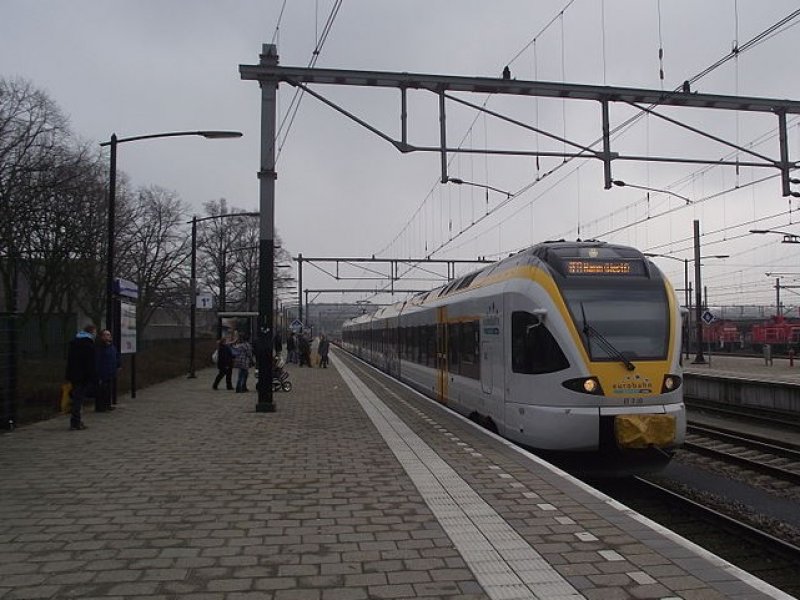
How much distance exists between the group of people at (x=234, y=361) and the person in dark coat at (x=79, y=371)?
7.45 m

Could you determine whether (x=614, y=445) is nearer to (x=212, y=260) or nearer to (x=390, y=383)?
(x=390, y=383)

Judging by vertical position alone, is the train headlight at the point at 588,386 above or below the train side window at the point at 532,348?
below

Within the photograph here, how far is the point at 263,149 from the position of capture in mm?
14438

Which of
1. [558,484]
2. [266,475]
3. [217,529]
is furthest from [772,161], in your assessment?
[217,529]

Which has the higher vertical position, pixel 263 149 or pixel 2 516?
pixel 263 149

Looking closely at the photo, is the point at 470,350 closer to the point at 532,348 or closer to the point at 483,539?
the point at 532,348

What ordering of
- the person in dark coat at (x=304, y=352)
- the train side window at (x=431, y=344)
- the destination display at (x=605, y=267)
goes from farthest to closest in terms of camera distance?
the person in dark coat at (x=304, y=352) < the train side window at (x=431, y=344) < the destination display at (x=605, y=267)

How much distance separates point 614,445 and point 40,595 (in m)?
6.57

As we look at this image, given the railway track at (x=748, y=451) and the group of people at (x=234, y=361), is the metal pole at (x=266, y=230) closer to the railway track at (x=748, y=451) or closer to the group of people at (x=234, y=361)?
the group of people at (x=234, y=361)

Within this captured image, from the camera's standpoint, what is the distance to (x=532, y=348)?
31.2ft

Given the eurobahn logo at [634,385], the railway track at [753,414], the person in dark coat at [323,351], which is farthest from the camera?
the person in dark coat at [323,351]

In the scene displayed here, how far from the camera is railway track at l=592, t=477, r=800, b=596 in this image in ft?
20.3

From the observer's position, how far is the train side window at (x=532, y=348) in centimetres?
912

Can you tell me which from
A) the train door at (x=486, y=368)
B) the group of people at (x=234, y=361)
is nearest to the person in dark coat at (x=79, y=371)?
the train door at (x=486, y=368)
